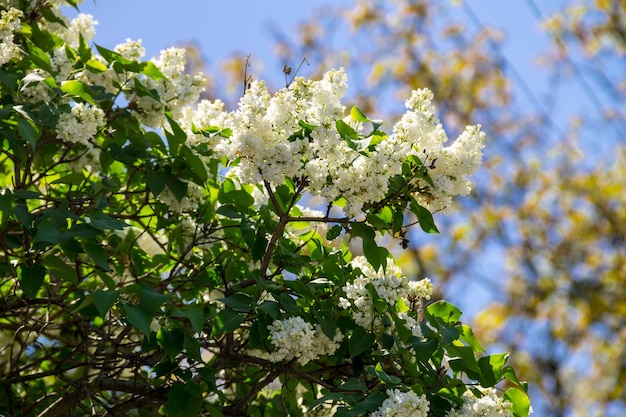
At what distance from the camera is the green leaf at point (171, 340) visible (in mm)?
2074

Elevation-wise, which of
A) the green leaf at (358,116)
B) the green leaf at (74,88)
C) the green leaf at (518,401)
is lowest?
the green leaf at (518,401)

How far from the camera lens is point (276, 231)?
2.26 metres

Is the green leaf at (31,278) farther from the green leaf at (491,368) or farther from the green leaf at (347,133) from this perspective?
the green leaf at (491,368)

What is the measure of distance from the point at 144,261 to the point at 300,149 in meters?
1.04

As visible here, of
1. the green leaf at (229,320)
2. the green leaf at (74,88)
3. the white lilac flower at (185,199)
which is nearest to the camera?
the green leaf at (229,320)

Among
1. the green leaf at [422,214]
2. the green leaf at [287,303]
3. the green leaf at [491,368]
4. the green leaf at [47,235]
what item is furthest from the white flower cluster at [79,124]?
the green leaf at [491,368]

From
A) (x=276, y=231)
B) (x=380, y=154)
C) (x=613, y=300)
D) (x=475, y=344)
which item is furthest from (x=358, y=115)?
(x=613, y=300)

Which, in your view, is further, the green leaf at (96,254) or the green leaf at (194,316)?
the green leaf at (96,254)

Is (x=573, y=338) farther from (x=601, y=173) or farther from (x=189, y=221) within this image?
(x=189, y=221)

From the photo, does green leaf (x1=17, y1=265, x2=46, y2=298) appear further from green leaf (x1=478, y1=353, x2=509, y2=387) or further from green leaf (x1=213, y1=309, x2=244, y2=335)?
green leaf (x1=478, y1=353, x2=509, y2=387)

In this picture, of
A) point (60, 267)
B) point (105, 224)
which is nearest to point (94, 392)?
point (60, 267)

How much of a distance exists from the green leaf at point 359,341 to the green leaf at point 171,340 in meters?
0.41

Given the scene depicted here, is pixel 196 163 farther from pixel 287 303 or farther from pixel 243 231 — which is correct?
pixel 287 303

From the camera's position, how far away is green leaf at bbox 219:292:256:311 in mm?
2062
